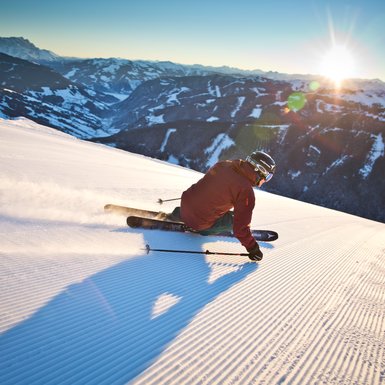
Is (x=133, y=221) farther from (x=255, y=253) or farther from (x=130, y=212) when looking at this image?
(x=255, y=253)

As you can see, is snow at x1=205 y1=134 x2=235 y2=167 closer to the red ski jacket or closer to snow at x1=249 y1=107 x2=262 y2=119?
snow at x1=249 y1=107 x2=262 y2=119

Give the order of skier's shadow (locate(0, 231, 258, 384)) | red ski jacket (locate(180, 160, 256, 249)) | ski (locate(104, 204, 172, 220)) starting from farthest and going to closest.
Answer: ski (locate(104, 204, 172, 220)) < red ski jacket (locate(180, 160, 256, 249)) < skier's shadow (locate(0, 231, 258, 384))

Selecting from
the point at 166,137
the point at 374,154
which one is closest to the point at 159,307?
the point at 374,154

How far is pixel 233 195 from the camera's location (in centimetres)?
559

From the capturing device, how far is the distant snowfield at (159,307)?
290 cm

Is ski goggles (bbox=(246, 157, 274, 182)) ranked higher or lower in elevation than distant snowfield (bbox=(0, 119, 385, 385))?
higher

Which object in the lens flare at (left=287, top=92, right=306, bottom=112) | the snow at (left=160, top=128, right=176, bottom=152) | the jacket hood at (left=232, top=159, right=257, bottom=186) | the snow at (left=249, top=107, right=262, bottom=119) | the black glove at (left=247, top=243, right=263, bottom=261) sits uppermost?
the lens flare at (left=287, top=92, right=306, bottom=112)

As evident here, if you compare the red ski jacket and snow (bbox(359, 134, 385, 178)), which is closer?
the red ski jacket

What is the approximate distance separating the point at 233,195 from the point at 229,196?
86 millimetres

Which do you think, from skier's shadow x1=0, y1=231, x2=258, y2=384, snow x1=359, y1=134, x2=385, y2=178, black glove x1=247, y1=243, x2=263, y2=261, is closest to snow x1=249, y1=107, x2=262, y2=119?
snow x1=359, y1=134, x2=385, y2=178

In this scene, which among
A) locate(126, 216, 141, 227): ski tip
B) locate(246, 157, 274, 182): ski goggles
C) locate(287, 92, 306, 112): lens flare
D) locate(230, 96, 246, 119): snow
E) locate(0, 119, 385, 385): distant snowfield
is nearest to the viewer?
locate(0, 119, 385, 385): distant snowfield

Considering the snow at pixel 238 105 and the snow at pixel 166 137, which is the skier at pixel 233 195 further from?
the snow at pixel 238 105

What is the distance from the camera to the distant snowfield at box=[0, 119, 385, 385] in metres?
2.90

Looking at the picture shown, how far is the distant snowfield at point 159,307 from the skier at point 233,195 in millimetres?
584
